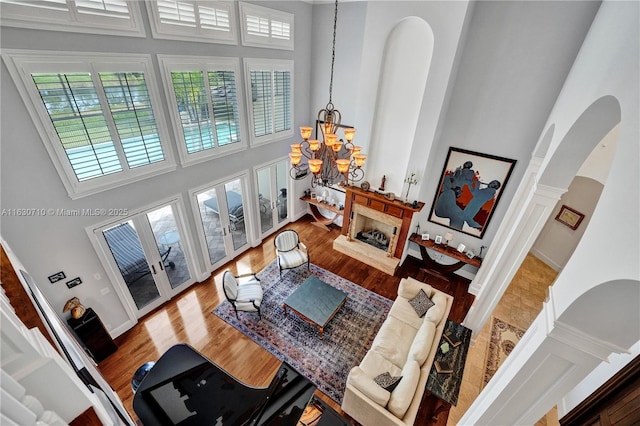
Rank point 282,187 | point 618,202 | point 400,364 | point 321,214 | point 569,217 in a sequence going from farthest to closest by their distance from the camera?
point 321,214
point 282,187
point 569,217
point 400,364
point 618,202

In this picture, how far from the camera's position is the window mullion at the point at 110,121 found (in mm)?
3439

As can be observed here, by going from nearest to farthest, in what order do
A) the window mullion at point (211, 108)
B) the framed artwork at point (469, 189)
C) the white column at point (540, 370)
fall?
the white column at point (540, 370) < the window mullion at point (211, 108) < the framed artwork at point (469, 189)

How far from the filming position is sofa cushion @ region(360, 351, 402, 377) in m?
3.85

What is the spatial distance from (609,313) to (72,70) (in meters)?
5.48

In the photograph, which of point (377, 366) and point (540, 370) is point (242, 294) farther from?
point (540, 370)

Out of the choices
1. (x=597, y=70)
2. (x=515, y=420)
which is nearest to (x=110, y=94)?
(x=597, y=70)

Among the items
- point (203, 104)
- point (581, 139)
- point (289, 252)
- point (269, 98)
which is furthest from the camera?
point (289, 252)

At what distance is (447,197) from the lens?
19.1 feet

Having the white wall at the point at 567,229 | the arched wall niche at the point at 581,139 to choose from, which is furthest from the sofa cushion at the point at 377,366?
the white wall at the point at 567,229

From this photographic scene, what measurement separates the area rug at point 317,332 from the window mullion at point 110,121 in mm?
3087

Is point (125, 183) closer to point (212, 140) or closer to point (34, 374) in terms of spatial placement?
point (212, 140)

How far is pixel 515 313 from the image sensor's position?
546 centimetres

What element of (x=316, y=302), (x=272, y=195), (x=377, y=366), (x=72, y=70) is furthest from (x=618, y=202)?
(x=272, y=195)

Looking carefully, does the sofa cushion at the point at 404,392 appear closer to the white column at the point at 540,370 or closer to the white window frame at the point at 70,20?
the white column at the point at 540,370
